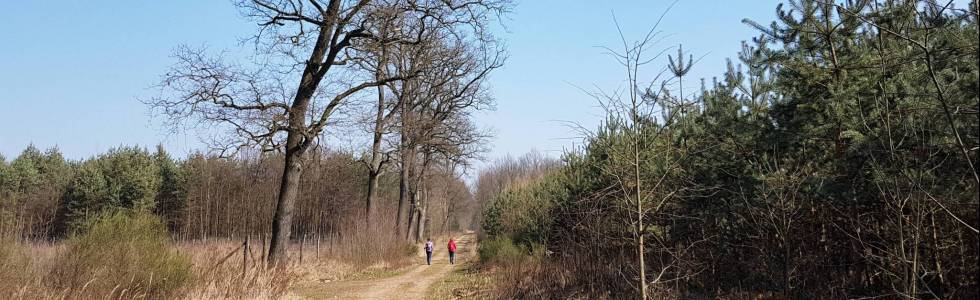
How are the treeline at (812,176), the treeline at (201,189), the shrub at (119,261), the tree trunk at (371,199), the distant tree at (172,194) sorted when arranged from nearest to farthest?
1. the treeline at (812,176)
2. the shrub at (119,261)
3. the tree trunk at (371,199)
4. the treeline at (201,189)
5. the distant tree at (172,194)

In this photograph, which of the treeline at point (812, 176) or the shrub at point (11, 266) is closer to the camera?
the treeline at point (812, 176)

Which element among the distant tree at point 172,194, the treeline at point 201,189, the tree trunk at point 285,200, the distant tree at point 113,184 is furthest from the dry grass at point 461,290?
the distant tree at point 172,194

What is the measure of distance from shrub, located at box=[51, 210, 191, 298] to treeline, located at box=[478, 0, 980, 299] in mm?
5409

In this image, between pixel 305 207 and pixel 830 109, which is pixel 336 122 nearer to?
pixel 830 109

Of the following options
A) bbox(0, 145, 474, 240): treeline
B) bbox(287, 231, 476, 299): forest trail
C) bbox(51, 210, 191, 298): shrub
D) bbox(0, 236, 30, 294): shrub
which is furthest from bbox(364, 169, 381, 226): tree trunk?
bbox(0, 236, 30, 294): shrub

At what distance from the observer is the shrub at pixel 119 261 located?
24.4 feet

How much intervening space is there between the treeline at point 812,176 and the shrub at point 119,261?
213 inches

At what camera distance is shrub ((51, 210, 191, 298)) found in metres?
7.44

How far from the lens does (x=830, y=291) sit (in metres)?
7.60

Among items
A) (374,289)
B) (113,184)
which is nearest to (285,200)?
(374,289)

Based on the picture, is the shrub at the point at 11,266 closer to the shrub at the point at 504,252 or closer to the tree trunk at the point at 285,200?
the tree trunk at the point at 285,200

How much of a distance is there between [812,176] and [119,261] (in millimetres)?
8710

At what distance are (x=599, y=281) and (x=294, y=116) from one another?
8120 mm

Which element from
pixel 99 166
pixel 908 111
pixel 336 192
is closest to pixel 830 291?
pixel 908 111
